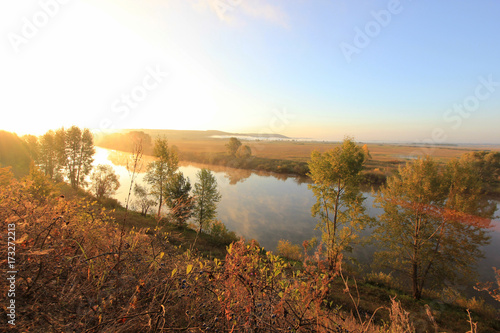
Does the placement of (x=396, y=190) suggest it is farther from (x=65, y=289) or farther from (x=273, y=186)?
(x=273, y=186)

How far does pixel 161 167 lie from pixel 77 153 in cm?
2246

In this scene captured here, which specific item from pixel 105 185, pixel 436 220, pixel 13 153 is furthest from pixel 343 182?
pixel 13 153

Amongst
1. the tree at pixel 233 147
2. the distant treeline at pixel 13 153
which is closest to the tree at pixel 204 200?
the distant treeline at pixel 13 153

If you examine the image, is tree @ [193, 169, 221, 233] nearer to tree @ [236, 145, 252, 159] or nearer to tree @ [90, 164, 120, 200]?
tree @ [90, 164, 120, 200]

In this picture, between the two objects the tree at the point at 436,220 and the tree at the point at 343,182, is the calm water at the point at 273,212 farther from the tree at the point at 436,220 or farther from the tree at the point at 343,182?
the tree at the point at 343,182

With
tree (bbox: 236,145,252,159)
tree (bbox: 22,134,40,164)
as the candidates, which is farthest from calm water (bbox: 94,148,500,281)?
tree (bbox: 236,145,252,159)

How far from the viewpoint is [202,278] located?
2.40m

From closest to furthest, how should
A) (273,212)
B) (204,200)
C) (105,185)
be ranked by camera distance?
(105,185)
(204,200)
(273,212)

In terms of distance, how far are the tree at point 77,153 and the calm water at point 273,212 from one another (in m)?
6.51

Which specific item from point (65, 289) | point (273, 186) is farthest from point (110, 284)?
point (273, 186)

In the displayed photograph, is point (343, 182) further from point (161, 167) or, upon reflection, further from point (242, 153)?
point (242, 153)

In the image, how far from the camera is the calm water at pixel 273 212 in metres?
22.0

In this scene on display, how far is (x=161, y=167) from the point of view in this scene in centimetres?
2261

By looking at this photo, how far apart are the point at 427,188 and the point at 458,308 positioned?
898 centimetres
